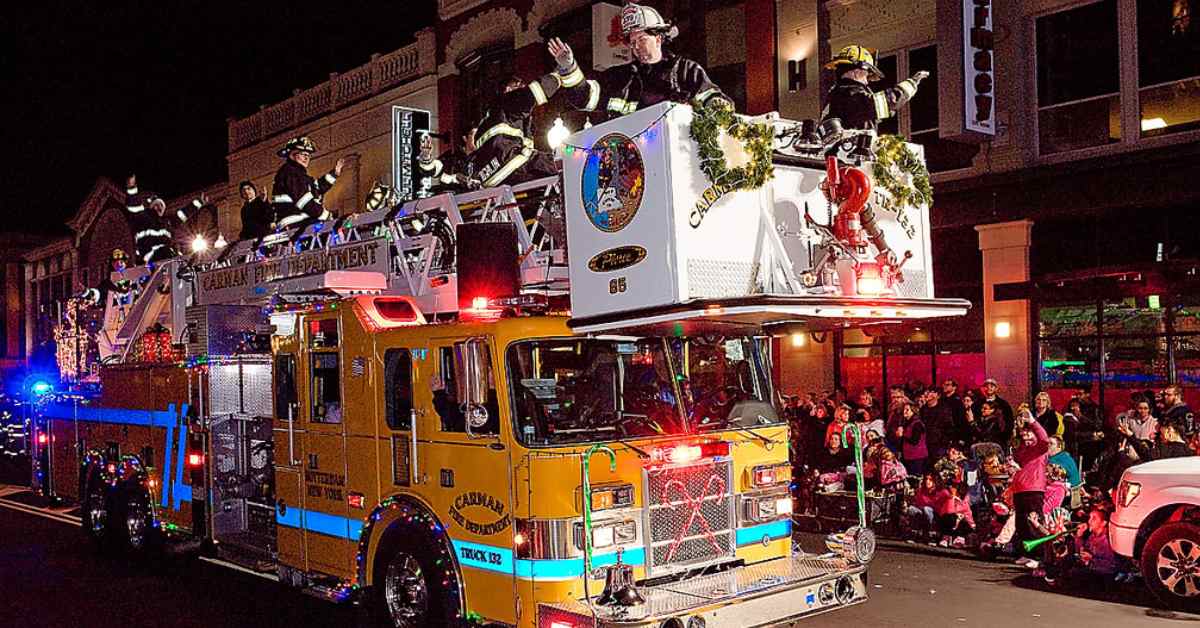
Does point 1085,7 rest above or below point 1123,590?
above

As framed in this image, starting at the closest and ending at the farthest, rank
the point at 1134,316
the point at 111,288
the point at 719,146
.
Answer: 1. the point at 719,146
2. the point at 111,288
3. the point at 1134,316

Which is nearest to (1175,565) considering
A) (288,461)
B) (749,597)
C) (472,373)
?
(749,597)

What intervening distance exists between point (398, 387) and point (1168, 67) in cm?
1302

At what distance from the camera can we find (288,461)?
30.5 feet

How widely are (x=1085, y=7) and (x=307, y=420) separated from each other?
526 inches

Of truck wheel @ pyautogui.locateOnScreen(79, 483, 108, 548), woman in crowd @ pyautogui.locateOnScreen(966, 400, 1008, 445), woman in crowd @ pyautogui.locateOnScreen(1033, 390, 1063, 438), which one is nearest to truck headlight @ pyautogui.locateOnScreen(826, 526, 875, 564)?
woman in crowd @ pyautogui.locateOnScreen(966, 400, 1008, 445)

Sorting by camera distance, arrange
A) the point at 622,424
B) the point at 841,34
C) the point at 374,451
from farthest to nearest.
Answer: the point at 841,34
the point at 374,451
the point at 622,424

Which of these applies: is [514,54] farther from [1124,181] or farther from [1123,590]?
[1123,590]

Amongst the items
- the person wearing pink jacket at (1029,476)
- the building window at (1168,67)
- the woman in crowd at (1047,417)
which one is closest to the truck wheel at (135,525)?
the person wearing pink jacket at (1029,476)

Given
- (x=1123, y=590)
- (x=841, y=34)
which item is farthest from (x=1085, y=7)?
(x=1123, y=590)

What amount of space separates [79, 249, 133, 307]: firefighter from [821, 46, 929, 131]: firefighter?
30.7ft

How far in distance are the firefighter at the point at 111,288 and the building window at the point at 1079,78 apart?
43.4 ft

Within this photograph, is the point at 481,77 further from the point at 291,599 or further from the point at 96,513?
the point at 291,599

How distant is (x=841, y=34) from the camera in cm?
1936
